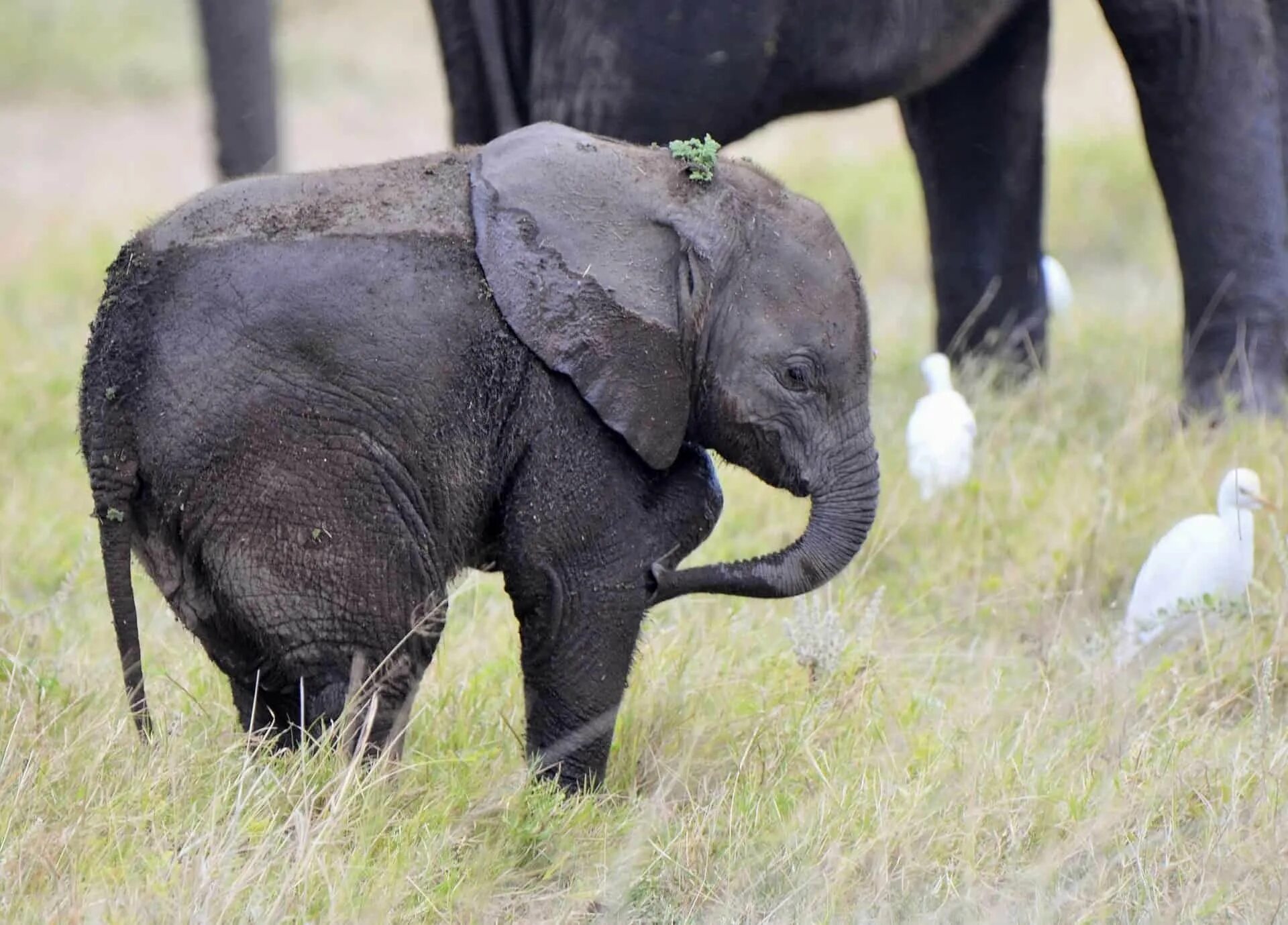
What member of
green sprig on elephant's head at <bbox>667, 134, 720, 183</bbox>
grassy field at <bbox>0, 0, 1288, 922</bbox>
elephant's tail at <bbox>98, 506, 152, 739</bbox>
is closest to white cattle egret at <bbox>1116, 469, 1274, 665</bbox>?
grassy field at <bbox>0, 0, 1288, 922</bbox>

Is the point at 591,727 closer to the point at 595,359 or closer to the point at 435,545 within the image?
the point at 435,545

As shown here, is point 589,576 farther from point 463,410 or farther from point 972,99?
point 972,99

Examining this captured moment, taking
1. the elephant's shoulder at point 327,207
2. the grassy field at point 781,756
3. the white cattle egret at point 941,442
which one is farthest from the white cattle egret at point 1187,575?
the elephant's shoulder at point 327,207

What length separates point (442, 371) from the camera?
3.21 meters

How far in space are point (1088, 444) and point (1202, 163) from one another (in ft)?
3.01

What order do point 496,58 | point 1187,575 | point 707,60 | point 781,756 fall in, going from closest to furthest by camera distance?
point 781,756
point 1187,575
point 707,60
point 496,58

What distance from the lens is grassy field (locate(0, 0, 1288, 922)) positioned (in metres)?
3.14

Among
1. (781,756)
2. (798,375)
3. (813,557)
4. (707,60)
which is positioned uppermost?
(707,60)

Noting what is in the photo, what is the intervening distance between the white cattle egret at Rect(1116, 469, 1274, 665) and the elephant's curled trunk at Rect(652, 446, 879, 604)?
1.26 metres

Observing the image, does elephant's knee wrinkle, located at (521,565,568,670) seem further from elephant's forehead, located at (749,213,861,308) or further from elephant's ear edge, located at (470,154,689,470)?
elephant's forehead, located at (749,213,861,308)

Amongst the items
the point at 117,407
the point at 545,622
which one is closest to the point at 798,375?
the point at 545,622

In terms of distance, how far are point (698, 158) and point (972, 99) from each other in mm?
3331

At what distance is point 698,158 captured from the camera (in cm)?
336

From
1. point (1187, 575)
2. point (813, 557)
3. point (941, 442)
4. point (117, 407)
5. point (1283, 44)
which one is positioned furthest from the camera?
point (1283, 44)
